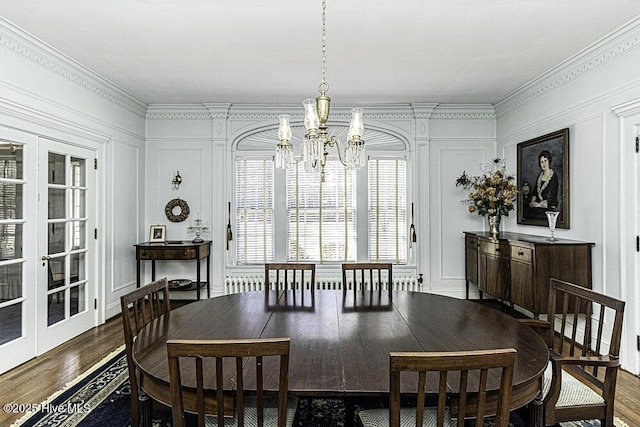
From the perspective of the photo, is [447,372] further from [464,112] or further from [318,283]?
[464,112]

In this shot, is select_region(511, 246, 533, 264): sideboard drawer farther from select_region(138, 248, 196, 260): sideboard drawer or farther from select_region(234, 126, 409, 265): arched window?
select_region(138, 248, 196, 260): sideboard drawer

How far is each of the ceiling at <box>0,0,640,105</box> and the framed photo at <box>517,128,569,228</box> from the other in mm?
729

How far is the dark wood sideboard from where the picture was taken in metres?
3.41

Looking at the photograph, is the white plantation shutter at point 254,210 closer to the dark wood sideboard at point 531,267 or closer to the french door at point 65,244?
the french door at point 65,244

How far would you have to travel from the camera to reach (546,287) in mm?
3447

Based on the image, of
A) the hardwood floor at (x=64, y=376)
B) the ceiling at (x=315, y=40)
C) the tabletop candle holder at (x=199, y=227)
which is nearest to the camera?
the hardwood floor at (x=64, y=376)

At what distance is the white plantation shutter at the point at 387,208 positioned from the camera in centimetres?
520

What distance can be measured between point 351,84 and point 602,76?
2.30 meters

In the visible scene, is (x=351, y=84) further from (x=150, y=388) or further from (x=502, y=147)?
(x=150, y=388)

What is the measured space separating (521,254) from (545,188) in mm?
910

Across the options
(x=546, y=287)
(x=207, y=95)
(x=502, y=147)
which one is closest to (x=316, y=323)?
(x=546, y=287)

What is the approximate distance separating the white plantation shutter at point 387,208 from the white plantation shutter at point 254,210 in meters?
1.37

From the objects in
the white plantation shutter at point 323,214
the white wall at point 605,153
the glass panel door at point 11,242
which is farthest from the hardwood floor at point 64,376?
the white plantation shutter at point 323,214

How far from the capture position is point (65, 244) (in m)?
3.76
